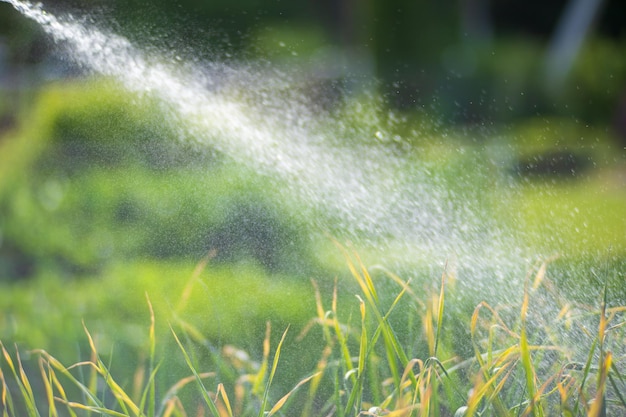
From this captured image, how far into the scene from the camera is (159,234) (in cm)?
272

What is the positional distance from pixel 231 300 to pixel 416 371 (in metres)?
0.74

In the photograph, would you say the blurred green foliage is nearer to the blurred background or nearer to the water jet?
the water jet

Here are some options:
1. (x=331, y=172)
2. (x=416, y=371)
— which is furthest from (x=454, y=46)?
(x=416, y=371)

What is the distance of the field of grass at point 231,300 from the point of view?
134 centimetres

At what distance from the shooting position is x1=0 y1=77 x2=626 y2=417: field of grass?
1343mm

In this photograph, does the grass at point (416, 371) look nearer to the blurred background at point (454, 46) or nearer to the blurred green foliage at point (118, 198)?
the blurred green foliage at point (118, 198)

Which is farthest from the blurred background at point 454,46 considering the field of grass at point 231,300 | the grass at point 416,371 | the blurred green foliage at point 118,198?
the grass at point 416,371

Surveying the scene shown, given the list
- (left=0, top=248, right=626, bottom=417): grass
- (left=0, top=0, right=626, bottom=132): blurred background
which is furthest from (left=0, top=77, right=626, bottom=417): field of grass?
(left=0, top=0, right=626, bottom=132): blurred background

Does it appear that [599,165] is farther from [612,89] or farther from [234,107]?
[234,107]

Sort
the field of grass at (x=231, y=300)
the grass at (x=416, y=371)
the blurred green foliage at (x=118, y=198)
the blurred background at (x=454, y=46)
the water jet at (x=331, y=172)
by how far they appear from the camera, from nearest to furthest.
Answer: the grass at (x=416, y=371)
the field of grass at (x=231, y=300)
the water jet at (x=331, y=172)
the blurred green foliage at (x=118, y=198)
the blurred background at (x=454, y=46)

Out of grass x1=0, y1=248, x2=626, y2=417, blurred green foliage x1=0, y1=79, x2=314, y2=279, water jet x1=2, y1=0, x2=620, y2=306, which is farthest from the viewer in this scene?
blurred green foliage x1=0, y1=79, x2=314, y2=279

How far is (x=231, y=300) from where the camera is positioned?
220 centimetres

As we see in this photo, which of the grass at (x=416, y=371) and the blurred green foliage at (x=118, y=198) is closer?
the grass at (x=416, y=371)

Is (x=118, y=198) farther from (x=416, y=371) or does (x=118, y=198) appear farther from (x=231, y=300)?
(x=416, y=371)
